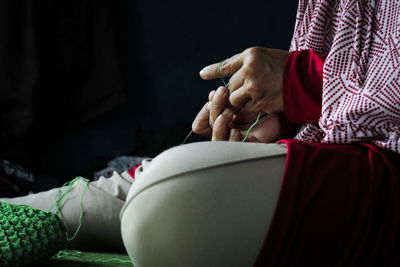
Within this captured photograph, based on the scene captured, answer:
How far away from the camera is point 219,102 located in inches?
37.1

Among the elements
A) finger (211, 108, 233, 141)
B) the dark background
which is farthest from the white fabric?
the dark background

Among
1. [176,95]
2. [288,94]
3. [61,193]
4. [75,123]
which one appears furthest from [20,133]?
[288,94]

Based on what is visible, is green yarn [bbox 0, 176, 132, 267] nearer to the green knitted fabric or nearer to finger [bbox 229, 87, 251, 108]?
the green knitted fabric

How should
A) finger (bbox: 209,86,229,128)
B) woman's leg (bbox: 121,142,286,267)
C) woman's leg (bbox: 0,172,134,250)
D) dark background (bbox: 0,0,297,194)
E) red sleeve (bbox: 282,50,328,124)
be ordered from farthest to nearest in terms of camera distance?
dark background (bbox: 0,0,297,194), woman's leg (bbox: 0,172,134,250), finger (bbox: 209,86,229,128), red sleeve (bbox: 282,50,328,124), woman's leg (bbox: 121,142,286,267)

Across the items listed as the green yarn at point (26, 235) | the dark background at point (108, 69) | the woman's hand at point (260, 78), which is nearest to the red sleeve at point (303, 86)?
the woman's hand at point (260, 78)

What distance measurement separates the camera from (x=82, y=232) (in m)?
1.07

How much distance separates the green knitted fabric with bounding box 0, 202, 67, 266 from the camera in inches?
29.8

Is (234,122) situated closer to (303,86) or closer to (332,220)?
(303,86)

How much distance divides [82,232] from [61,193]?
0.37ft

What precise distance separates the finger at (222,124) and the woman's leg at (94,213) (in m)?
0.28

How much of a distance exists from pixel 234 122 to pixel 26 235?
0.46 m

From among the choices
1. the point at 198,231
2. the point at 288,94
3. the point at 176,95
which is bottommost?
the point at 176,95

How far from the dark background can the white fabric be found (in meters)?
1.48

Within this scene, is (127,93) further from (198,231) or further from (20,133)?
(198,231)
